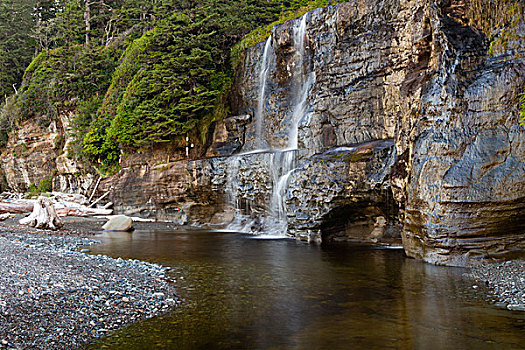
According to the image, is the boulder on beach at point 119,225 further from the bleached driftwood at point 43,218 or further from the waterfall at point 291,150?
the waterfall at point 291,150

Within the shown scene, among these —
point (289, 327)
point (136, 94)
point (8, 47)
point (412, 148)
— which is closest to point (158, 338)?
point (289, 327)

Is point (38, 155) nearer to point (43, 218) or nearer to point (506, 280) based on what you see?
point (43, 218)

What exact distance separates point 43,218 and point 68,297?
1261 centimetres

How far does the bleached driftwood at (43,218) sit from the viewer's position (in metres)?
17.8

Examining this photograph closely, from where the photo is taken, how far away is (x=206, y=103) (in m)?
26.9

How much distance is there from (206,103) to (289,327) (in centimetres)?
2179

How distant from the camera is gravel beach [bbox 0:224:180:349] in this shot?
18.0 feet

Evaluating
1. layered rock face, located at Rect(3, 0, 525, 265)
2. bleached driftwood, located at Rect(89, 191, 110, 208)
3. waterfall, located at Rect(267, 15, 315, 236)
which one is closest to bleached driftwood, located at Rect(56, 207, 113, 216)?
layered rock face, located at Rect(3, 0, 525, 265)

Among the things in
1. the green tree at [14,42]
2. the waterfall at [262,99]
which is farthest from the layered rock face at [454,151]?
the green tree at [14,42]

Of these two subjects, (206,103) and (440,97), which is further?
(206,103)

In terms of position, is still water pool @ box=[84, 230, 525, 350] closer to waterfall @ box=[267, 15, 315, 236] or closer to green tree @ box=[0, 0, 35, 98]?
waterfall @ box=[267, 15, 315, 236]

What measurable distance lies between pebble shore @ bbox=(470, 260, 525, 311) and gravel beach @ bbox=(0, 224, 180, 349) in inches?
237

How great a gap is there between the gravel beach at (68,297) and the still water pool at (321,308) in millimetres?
385

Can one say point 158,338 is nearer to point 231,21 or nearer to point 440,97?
point 440,97
